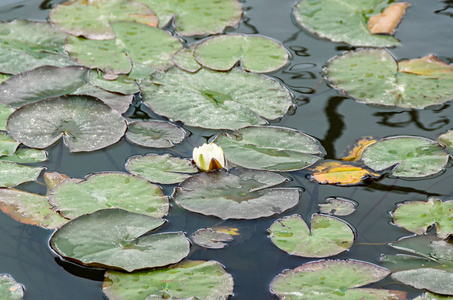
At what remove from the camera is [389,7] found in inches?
149

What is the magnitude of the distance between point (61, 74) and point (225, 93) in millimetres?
908

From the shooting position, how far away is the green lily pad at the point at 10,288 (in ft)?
6.61

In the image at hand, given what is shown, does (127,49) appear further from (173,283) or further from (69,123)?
(173,283)

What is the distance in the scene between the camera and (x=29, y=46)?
337 centimetres

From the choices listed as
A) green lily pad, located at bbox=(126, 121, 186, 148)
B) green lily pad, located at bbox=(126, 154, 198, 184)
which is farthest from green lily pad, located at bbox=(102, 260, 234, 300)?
green lily pad, located at bbox=(126, 121, 186, 148)

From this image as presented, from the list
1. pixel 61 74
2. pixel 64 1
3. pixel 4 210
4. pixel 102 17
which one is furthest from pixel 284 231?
pixel 64 1

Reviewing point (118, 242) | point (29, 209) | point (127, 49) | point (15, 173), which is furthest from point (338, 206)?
point (127, 49)

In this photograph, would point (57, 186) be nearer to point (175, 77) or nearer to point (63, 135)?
point (63, 135)

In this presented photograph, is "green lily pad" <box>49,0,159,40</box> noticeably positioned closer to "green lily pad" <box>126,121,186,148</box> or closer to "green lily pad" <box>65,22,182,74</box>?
"green lily pad" <box>65,22,182,74</box>

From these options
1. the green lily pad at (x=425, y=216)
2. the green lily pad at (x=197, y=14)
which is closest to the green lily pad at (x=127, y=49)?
the green lily pad at (x=197, y=14)

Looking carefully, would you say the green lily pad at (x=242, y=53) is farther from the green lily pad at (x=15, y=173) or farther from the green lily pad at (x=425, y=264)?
the green lily pad at (x=425, y=264)

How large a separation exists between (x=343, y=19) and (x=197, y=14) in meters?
0.93

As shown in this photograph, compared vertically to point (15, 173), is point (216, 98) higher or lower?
higher

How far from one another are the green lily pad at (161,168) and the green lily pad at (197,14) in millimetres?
1188
